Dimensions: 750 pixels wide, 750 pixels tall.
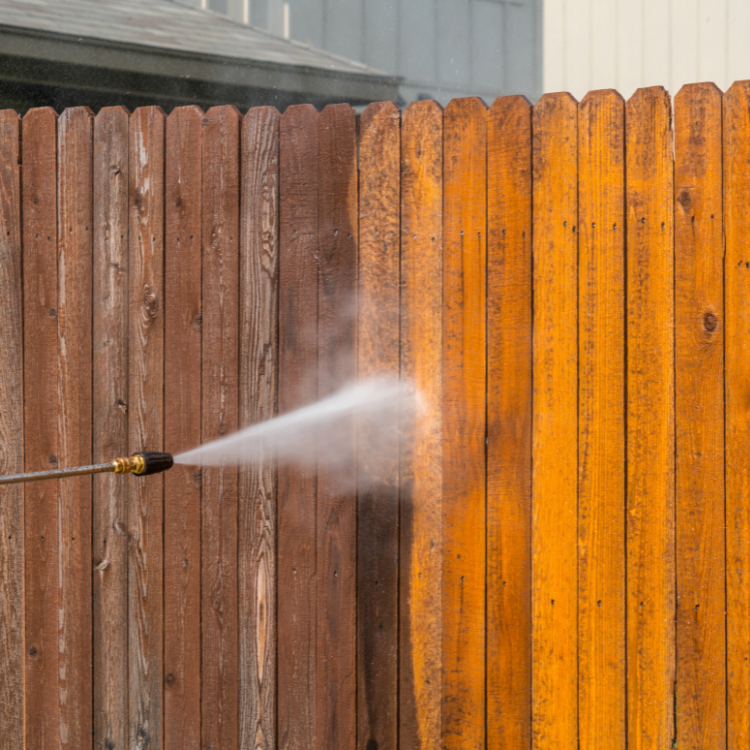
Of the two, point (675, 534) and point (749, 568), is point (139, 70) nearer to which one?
point (675, 534)

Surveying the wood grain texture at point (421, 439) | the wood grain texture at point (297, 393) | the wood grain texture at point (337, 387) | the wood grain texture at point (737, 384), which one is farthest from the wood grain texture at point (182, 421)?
the wood grain texture at point (737, 384)

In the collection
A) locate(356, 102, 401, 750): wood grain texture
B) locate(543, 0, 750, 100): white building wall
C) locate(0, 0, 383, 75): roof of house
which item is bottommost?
locate(356, 102, 401, 750): wood grain texture

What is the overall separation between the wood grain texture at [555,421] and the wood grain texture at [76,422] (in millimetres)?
1739

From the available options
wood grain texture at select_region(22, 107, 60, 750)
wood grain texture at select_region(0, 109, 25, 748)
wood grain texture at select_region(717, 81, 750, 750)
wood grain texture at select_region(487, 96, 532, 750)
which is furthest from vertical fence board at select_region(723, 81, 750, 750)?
wood grain texture at select_region(0, 109, 25, 748)

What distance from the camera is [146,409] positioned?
99.0 inches

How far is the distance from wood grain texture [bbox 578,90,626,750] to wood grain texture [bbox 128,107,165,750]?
1.57m

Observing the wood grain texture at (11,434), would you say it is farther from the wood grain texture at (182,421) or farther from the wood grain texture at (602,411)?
the wood grain texture at (602,411)

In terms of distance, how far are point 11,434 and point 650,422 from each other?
2.47m

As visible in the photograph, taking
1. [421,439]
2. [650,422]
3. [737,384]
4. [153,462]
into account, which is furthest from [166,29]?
[737,384]

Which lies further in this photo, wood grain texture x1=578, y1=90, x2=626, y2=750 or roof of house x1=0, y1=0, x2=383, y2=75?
roof of house x1=0, y1=0, x2=383, y2=75

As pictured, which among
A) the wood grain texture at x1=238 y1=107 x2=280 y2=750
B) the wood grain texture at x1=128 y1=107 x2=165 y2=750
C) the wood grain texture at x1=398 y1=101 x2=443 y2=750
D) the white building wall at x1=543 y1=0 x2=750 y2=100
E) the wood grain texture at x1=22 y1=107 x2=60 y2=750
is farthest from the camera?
the white building wall at x1=543 y1=0 x2=750 y2=100

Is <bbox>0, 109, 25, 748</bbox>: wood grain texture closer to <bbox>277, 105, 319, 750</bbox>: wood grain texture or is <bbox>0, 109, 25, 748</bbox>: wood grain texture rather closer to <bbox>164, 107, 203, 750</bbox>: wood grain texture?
<bbox>164, 107, 203, 750</bbox>: wood grain texture

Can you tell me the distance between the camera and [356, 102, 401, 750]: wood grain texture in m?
2.31

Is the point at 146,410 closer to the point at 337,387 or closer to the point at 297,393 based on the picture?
the point at 297,393
